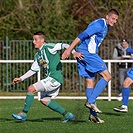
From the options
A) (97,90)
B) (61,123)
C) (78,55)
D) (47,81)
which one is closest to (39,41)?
(47,81)

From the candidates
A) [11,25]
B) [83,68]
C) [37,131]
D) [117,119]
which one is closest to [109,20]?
[83,68]

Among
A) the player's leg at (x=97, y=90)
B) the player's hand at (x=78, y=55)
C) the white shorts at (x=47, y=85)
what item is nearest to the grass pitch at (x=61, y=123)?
the player's leg at (x=97, y=90)

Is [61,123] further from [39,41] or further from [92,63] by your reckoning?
[39,41]

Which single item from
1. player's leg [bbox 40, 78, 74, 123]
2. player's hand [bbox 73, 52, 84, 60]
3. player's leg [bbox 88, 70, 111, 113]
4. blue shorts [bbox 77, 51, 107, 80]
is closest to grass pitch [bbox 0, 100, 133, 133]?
player's leg [bbox 40, 78, 74, 123]

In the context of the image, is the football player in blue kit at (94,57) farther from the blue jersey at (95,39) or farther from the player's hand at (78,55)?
the player's hand at (78,55)

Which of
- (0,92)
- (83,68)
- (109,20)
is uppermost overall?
(109,20)

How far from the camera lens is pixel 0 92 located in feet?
74.8

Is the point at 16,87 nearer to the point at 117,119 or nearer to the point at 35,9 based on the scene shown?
the point at 35,9

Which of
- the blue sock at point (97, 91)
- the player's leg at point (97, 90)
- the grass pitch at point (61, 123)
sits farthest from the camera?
the blue sock at point (97, 91)

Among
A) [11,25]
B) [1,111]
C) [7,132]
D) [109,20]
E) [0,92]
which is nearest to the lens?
[7,132]

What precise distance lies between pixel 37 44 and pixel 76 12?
49.8 ft

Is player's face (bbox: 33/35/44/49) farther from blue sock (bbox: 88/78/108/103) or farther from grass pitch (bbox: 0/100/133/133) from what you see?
grass pitch (bbox: 0/100/133/133)

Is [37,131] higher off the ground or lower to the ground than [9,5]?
lower

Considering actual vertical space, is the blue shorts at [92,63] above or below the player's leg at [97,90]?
above
